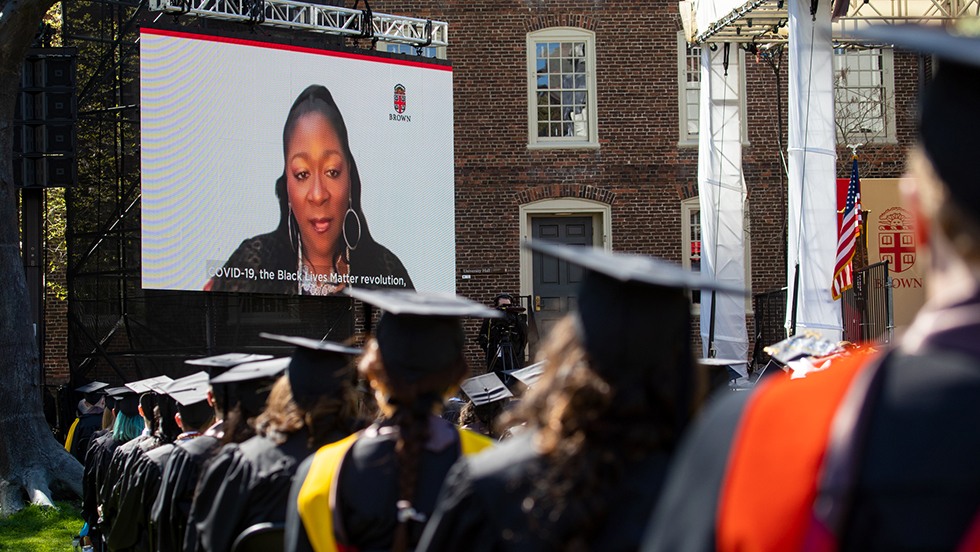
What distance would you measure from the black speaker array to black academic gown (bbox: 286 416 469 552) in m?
13.5

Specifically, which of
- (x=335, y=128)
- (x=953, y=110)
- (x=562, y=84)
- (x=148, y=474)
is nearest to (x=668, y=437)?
(x=953, y=110)

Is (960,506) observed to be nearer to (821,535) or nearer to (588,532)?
(821,535)

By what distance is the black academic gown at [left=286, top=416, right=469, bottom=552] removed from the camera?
11.7ft

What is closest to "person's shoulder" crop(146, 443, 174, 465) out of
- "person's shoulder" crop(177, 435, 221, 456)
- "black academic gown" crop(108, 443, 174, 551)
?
"black academic gown" crop(108, 443, 174, 551)

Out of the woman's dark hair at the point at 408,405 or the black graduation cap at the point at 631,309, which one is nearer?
the black graduation cap at the point at 631,309

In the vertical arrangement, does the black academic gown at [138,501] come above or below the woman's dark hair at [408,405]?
below

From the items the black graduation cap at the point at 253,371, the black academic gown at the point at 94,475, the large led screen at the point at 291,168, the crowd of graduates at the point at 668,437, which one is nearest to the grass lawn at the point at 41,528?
the black academic gown at the point at 94,475

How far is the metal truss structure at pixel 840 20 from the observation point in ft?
55.8

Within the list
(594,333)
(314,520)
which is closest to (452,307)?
(314,520)

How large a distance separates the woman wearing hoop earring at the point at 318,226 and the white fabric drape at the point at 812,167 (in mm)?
8683

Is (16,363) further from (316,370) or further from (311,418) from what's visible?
(311,418)

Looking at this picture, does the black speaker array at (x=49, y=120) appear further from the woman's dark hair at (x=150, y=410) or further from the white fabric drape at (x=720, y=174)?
the white fabric drape at (x=720, y=174)

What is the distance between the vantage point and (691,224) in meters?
25.0

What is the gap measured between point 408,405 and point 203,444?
2881mm
